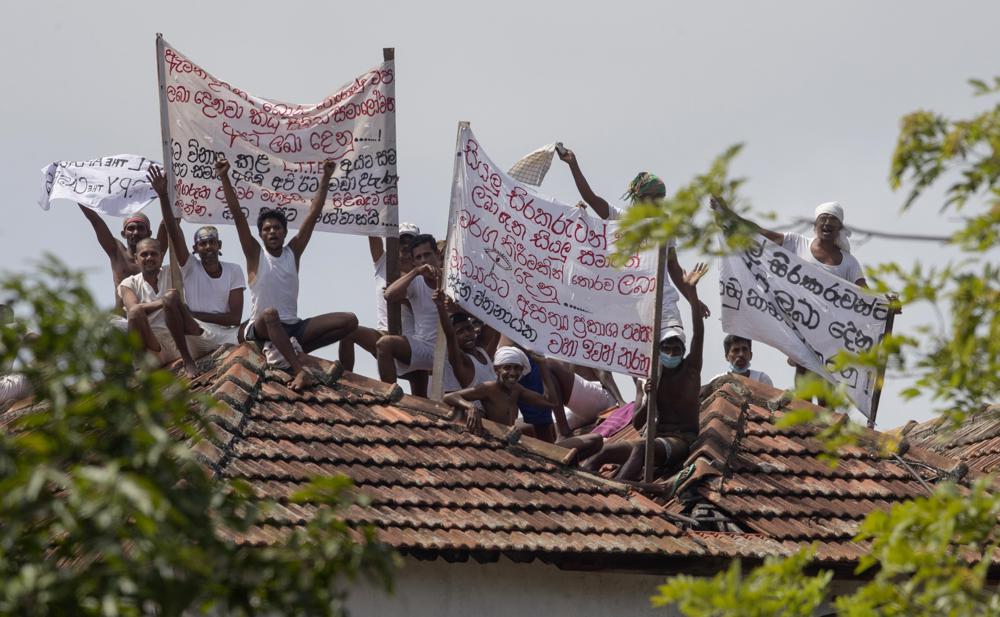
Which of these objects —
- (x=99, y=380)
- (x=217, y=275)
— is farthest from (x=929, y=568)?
(x=217, y=275)

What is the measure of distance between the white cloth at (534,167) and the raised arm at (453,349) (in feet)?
5.38

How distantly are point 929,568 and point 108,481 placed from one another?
3.18m

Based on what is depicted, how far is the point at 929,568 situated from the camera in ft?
22.8

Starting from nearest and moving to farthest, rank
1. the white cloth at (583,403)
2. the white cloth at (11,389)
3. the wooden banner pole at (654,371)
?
the wooden banner pole at (654,371)
the white cloth at (11,389)
the white cloth at (583,403)

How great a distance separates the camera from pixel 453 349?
14.8 m

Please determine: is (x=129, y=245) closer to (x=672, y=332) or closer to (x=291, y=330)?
(x=291, y=330)

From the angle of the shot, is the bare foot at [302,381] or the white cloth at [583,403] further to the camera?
the white cloth at [583,403]

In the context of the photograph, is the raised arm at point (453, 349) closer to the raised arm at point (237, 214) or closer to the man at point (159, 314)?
the raised arm at point (237, 214)

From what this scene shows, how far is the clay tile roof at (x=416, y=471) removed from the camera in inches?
491

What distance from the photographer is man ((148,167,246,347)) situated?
49.8 ft

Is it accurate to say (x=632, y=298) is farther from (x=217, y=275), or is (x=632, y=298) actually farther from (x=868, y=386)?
(x=217, y=275)

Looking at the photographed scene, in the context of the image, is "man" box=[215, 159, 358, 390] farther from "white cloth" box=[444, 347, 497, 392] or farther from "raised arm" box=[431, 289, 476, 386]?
"white cloth" box=[444, 347, 497, 392]

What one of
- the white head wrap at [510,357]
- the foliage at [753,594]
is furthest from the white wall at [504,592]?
the foliage at [753,594]

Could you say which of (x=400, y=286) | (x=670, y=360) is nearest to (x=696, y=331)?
(x=670, y=360)
